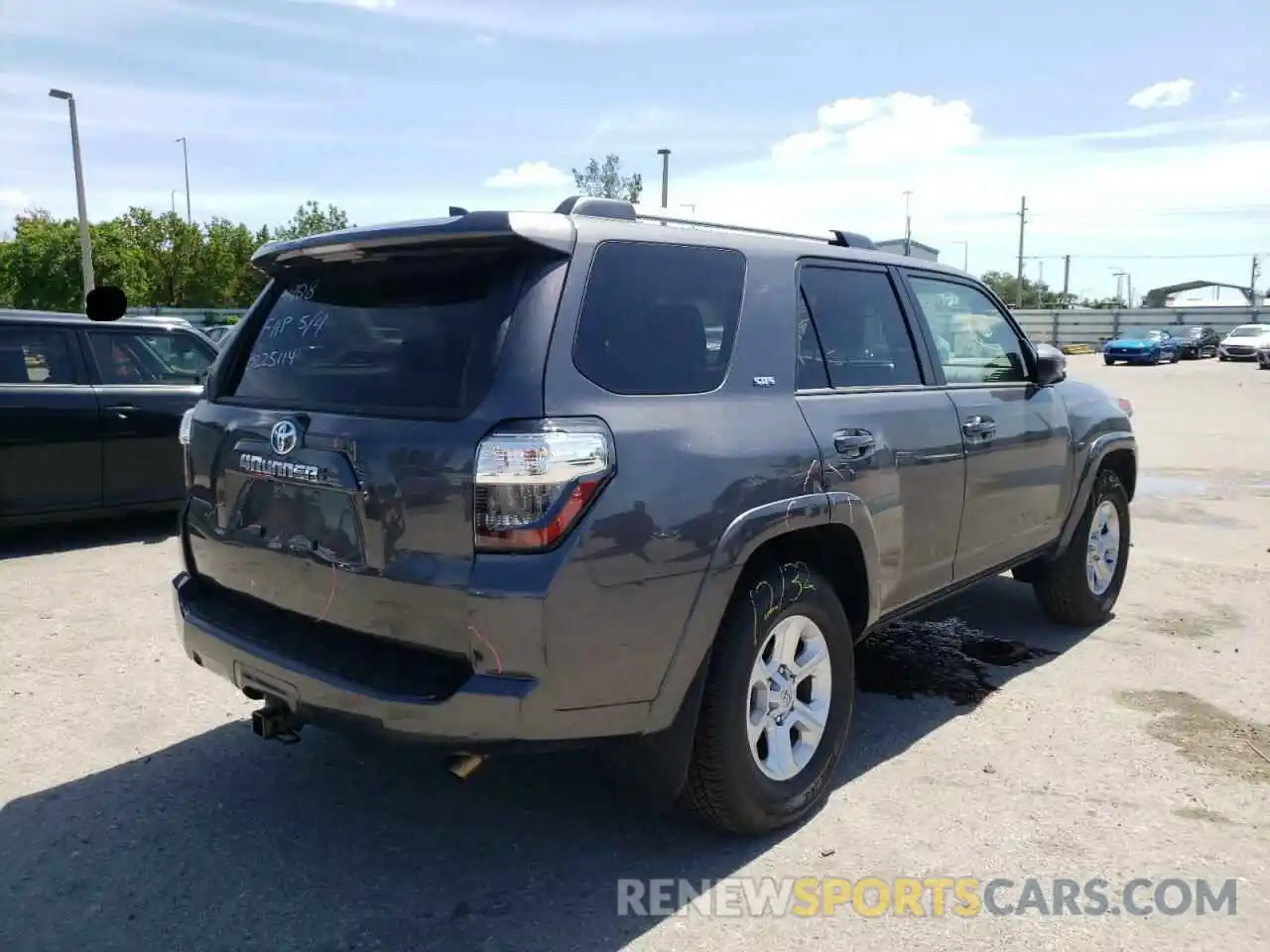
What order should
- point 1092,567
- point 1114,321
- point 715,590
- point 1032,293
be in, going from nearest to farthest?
1. point 715,590
2. point 1092,567
3. point 1114,321
4. point 1032,293

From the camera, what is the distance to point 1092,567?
5.57 meters

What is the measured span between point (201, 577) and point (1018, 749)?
3.13m

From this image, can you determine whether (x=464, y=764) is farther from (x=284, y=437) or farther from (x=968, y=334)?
(x=968, y=334)

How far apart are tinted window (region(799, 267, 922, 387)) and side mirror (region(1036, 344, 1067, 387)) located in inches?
43.1

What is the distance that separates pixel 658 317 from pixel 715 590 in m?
0.82

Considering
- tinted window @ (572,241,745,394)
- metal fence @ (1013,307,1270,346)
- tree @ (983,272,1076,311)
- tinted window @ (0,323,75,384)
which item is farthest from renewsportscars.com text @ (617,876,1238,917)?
tree @ (983,272,1076,311)

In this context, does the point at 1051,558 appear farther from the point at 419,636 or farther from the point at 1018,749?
the point at 419,636

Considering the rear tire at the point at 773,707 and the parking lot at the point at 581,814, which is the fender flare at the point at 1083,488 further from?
the rear tire at the point at 773,707

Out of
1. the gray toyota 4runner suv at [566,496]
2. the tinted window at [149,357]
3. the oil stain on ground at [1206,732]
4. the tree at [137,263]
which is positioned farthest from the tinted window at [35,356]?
the tree at [137,263]

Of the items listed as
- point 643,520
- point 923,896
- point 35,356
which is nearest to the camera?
point 643,520

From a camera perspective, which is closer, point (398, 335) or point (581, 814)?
point (398, 335)

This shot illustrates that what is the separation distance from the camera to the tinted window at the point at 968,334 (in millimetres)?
4383

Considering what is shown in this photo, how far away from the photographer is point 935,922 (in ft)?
9.37

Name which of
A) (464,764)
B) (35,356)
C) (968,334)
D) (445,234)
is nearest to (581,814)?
(464,764)
